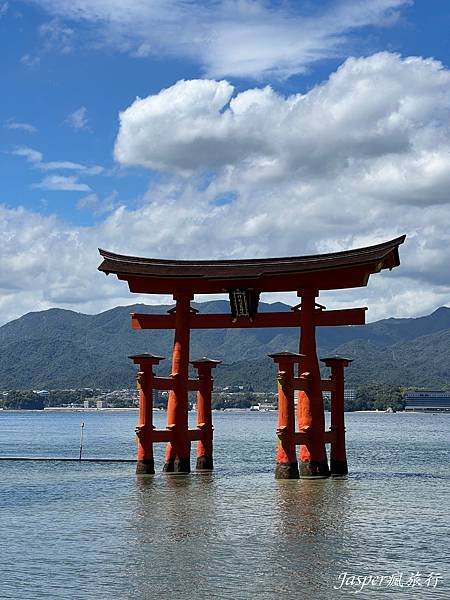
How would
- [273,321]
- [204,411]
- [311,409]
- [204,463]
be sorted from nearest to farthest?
1. [311,409]
2. [273,321]
3. [204,411]
4. [204,463]

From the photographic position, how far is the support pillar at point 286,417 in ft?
98.5

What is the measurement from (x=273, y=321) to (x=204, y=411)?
4.60 m

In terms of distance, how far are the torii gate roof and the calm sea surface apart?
21.1 ft

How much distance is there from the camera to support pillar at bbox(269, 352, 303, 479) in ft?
98.5

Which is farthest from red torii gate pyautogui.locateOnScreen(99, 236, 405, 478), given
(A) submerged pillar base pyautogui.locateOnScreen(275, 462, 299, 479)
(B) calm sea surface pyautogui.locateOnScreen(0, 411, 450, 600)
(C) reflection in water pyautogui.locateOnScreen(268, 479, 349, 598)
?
(C) reflection in water pyautogui.locateOnScreen(268, 479, 349, 598)

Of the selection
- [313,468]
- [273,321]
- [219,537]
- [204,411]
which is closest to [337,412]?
[313,468]

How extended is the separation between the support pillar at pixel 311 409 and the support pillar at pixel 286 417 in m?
0.71

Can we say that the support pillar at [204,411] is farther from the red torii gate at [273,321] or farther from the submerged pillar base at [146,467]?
the submerged pillar base at [146,467]

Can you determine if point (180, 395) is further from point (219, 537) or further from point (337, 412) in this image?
point (219, 537)

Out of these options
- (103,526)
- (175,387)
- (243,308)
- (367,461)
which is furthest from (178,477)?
(367,461)

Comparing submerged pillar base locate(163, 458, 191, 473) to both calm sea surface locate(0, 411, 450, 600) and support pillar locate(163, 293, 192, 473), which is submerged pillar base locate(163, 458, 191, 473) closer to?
support pillar locate(163, 293, 192, 473)

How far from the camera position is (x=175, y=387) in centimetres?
3281

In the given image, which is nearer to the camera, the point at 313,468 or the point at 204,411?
the point at 313,468

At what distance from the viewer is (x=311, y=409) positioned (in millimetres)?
31109
